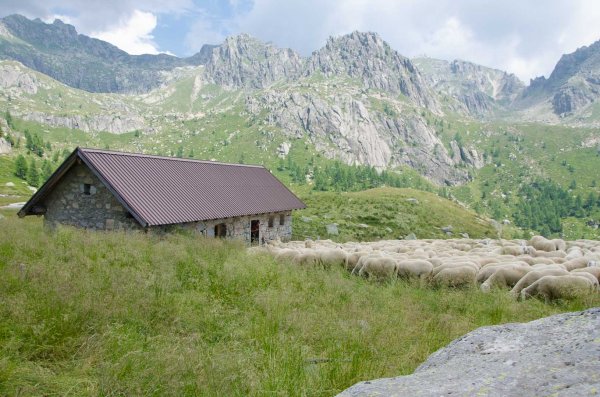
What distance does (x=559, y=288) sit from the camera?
32.2ft

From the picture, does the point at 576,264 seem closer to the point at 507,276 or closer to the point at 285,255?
the point at 507,276

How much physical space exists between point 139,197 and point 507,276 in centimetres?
1747

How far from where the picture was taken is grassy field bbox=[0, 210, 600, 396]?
15.7ft

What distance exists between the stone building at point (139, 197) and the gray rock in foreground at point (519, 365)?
16.8m

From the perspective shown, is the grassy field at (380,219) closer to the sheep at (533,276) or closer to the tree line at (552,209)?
the sheep at (533,276)

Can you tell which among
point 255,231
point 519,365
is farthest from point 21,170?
point 519,365

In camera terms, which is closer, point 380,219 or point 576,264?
point 576,264

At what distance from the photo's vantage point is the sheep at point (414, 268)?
13.0m

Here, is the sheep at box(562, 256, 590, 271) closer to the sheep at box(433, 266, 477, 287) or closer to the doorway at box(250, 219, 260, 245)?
the sheep at box(433, 266, 477, 287)

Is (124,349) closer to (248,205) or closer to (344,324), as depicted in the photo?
(344,324)

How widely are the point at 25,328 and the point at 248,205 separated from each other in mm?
21577

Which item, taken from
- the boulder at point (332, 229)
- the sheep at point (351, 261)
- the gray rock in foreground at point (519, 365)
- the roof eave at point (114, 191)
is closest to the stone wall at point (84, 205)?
the roof eave at point (114, 191)

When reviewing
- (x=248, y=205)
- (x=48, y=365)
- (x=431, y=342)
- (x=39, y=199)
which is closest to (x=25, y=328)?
(x=48, y=365)

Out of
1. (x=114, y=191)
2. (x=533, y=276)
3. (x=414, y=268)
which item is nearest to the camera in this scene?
(x=533, y=276)
